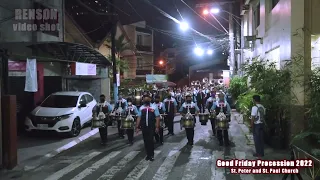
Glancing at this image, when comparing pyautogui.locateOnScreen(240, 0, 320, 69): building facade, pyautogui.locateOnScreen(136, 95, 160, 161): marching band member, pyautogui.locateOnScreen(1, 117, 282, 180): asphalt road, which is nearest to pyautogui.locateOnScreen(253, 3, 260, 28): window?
pyautogui.locateOnScreen(240, 0, 320, 69): building facade

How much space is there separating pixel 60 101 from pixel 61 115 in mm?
1622

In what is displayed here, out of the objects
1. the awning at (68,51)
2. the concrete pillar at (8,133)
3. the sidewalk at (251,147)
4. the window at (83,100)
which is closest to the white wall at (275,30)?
the sidewalk at (251,147)

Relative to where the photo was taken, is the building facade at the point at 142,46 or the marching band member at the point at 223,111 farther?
the building facade at the point at 142,46

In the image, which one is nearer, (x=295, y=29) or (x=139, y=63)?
(x=295, y=29)

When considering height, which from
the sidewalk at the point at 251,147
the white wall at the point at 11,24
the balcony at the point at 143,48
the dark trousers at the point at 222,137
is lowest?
the sidewalk at the point at 251,147

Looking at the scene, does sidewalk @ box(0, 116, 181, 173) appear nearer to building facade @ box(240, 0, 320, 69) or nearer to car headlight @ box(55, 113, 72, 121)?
car headlight @ box(55, 113, 72, 121)

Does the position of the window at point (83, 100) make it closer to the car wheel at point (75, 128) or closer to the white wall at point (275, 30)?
the car wheel at point (75, 128)

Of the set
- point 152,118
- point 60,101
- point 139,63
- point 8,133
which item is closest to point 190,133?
point 152,118

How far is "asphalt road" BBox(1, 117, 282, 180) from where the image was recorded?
26.4ft

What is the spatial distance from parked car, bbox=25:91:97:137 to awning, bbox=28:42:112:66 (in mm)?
2897

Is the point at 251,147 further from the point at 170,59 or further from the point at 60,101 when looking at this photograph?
the point at 170,59

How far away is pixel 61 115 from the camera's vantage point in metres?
13.5

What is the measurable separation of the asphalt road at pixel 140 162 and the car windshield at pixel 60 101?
2.41 m

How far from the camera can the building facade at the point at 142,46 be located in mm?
44562
